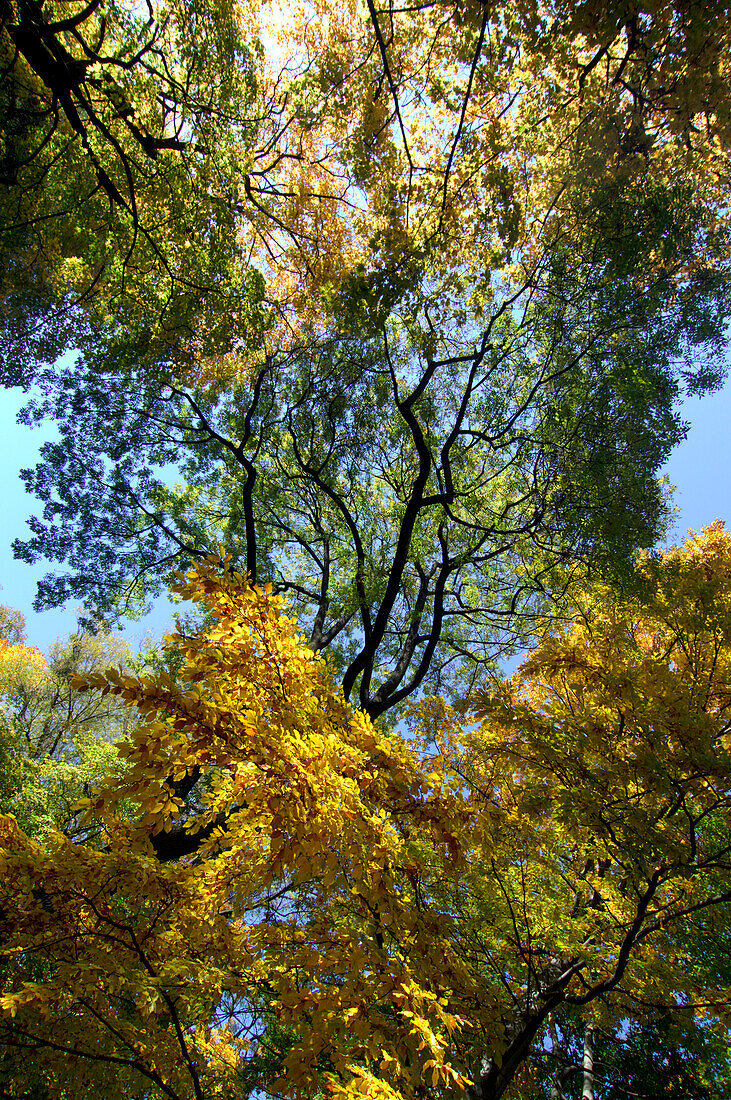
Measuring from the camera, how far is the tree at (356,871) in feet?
7.45

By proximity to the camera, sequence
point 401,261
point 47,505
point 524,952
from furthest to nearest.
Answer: point 47,505
point 401,261
point 524,952

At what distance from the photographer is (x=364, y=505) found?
863 cm

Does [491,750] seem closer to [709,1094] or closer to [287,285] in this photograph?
[709,1094]

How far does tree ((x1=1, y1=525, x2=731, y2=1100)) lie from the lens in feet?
7.45

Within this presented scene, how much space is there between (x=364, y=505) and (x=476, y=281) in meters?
4.16

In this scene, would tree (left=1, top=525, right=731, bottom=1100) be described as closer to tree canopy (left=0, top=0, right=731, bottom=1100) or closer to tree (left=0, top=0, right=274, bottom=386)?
tree canopy (left=0, top=0, right=731, bottom=1100)

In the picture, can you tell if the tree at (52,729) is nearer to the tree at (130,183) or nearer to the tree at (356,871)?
the tree at (356,871)

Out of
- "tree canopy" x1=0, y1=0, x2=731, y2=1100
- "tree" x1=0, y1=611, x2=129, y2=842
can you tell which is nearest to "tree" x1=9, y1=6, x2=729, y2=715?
"tree canopy" x1=0, y1=0, x2=731, y2=1100

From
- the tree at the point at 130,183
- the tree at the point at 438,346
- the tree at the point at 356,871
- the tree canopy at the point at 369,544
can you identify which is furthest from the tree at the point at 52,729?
the tree at the point at 130,183

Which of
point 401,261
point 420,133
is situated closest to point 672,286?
point 401,261

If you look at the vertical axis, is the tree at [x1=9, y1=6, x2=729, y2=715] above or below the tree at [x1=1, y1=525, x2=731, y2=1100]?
above

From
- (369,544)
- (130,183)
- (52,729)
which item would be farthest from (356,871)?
(52,729)

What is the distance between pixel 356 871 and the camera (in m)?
2.52

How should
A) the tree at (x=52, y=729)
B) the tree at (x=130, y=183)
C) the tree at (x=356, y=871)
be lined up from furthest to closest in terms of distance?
the tree at (x=52, y=729)
the tree at (x=130, y=183)
the tree at (x=356, y=871)
